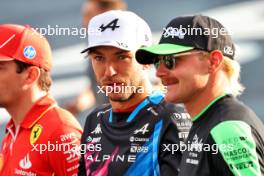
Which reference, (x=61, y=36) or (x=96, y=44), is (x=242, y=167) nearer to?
(x=96, y=44)

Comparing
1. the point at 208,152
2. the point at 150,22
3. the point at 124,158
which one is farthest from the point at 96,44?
the point at 150,22

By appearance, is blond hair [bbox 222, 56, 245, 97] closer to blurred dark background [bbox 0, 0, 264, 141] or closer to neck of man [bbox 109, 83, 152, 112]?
neck of man [bbox 109, 83, 152, 112]

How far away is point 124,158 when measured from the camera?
15.2 feet

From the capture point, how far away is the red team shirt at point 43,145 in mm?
5043

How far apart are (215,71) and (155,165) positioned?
0.67 meters

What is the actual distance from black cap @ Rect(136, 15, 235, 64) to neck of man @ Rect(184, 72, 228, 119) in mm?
146

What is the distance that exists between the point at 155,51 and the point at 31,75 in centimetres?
138

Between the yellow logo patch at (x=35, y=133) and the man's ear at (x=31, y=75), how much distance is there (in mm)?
301

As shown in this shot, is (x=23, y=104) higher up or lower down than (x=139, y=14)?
lower down

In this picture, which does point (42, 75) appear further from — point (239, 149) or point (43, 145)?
point (239, 149)

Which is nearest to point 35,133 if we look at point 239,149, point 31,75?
point 31,75

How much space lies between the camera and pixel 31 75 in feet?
17.8

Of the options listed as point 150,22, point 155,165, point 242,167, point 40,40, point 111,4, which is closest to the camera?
point 242,167
